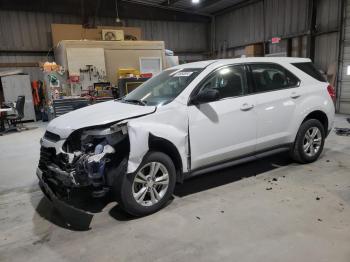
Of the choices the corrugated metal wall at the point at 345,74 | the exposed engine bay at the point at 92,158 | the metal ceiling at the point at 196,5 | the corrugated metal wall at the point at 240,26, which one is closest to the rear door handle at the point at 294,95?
the exposed engine bay at the point at 92,158

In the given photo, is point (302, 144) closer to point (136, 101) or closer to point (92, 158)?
point (136, 101)

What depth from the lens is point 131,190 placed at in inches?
108

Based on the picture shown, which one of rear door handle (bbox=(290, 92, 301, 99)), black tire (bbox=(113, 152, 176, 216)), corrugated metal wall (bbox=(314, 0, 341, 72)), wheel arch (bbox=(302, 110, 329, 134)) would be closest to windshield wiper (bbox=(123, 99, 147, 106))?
black tire (bbox=(113, 152, 176, 216))

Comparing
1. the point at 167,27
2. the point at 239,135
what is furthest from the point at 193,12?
the point at 239,135

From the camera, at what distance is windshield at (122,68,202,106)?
3182 mm

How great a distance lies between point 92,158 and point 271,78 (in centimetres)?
246

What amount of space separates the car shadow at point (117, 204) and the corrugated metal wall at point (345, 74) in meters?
5.91

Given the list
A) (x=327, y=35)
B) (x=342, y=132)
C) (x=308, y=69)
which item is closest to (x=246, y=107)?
(x=308, y=69)

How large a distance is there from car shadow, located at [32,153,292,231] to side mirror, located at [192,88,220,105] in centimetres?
111

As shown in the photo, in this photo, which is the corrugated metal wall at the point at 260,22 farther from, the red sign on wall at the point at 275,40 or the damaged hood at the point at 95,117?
the damaged hood at the point at 95,117

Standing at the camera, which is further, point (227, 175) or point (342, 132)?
point (342, 132)

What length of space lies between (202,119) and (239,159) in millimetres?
785

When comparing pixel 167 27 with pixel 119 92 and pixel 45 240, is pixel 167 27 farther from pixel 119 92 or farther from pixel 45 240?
pixel 45 240

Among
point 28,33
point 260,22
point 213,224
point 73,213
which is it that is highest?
point 260,22
